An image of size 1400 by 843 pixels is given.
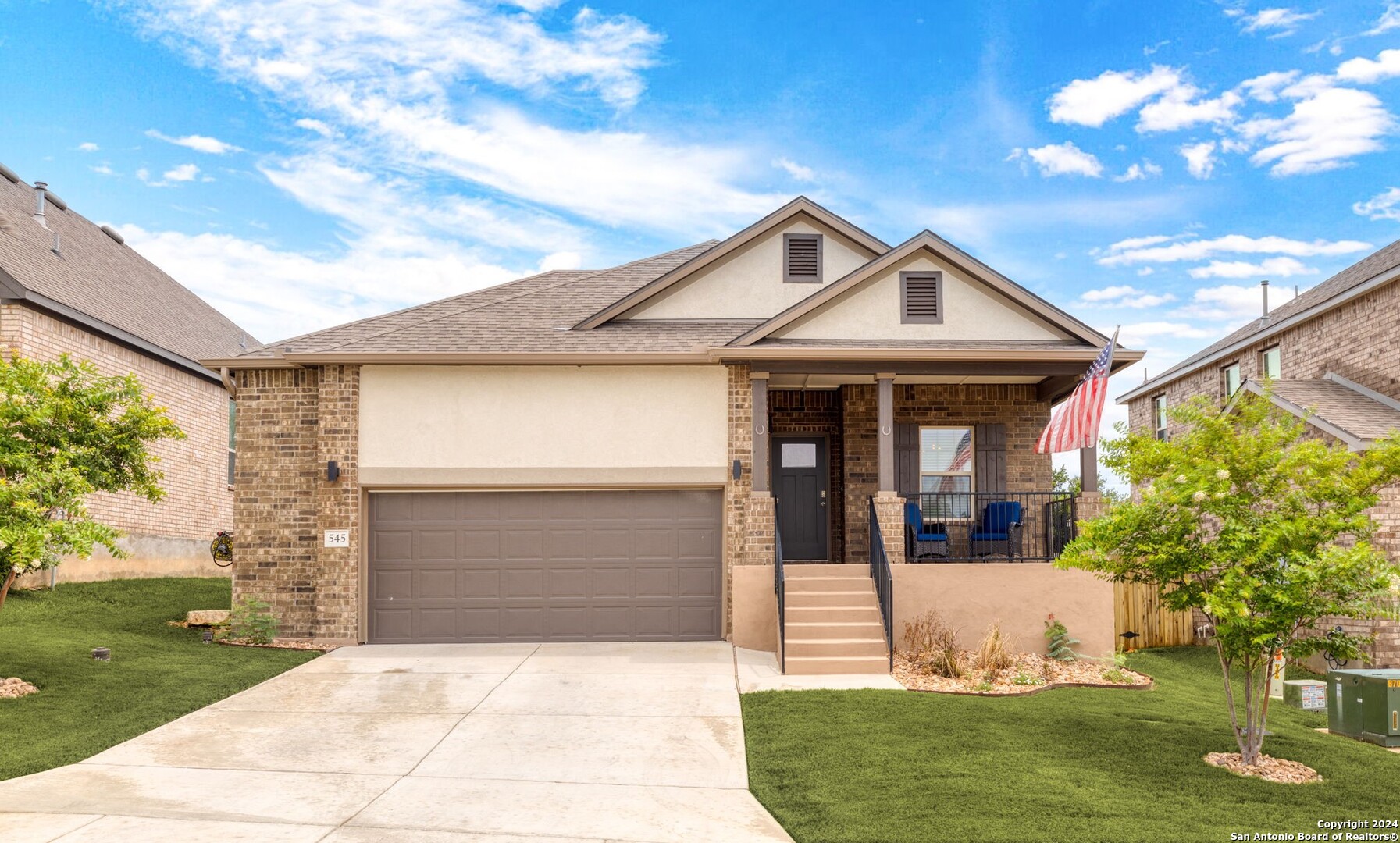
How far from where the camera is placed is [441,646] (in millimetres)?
14164

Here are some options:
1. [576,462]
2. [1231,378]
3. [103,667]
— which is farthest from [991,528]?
[103,667]

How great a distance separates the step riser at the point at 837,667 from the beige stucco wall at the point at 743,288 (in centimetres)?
587

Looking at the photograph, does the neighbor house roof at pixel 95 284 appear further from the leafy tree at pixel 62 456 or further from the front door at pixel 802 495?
the front door at pixel 802 495

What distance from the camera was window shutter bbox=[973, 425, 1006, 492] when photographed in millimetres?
15789

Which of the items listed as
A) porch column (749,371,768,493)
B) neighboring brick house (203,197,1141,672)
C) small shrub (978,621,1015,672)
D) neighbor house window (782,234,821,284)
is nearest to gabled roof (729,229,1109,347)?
neighboring brick house (203,197,1141,672)

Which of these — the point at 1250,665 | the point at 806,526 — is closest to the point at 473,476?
the point at 806,526

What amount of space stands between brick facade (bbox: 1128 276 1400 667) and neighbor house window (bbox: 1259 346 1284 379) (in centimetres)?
5

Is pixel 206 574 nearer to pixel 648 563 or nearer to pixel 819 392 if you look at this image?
pixel 648 563

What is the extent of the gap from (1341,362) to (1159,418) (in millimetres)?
8464

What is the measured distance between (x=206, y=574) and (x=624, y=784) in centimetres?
1754

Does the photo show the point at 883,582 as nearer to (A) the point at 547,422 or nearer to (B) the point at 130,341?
(A) the point at 547,422

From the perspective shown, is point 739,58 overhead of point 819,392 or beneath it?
overhead

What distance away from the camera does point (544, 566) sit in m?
14.4

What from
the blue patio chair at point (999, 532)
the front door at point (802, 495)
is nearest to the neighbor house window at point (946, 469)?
the blue patio chair at point (999, 532)
